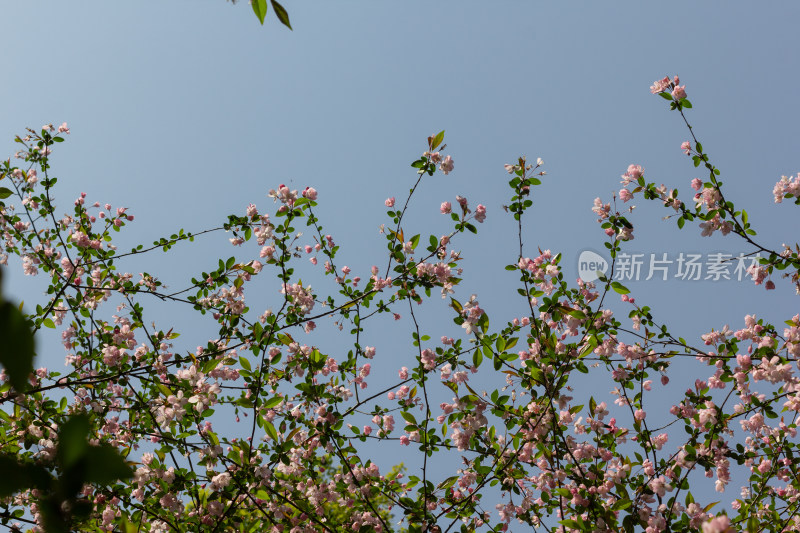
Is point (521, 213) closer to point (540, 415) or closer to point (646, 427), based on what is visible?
point (540, 415)

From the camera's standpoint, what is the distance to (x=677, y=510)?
362 cm

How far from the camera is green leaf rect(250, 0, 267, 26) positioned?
1.09 metres

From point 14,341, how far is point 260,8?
2.91ft

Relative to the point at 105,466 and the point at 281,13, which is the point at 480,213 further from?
the point at 105,466

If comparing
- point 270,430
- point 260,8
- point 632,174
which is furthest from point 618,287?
point 260,8

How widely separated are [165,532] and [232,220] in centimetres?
218

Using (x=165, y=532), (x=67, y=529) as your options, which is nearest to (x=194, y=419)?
(x=165, y=532)

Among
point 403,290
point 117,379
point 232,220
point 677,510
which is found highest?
point 232,220

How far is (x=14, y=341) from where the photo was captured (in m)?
0.36

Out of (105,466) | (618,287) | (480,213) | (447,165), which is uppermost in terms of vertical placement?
(447,165)

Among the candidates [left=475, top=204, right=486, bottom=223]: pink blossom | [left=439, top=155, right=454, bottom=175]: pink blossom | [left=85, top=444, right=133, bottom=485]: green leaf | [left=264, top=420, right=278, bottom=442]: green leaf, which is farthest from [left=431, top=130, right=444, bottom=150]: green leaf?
[left=85, top=444, right=133, bottom=485]: green leaf

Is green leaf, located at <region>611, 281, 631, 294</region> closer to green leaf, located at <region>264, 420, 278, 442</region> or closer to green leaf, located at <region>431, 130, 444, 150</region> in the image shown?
green leaf, located at <region>431, 130, 444, 150</region>

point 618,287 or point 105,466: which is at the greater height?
point 618,287

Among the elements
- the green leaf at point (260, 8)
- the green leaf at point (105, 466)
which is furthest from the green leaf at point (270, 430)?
the green leaf at point (105, 466)
